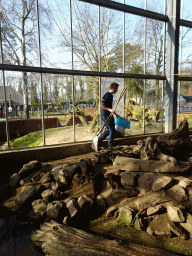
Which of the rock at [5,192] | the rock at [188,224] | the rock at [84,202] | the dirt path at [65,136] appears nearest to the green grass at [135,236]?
the rock at [188,224]

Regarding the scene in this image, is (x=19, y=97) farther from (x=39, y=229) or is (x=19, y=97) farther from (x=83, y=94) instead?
(x=39, y=229)

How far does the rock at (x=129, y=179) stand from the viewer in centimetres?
378

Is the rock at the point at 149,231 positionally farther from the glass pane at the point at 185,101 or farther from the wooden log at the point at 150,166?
the glass pane at the point at 185,101

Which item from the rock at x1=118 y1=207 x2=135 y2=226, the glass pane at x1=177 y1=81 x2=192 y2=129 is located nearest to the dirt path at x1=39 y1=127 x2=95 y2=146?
the rock at x1=118 y1=207 x2=135 y2=226

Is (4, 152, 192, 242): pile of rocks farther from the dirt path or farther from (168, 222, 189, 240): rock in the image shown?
the dirt path

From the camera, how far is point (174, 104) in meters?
8.05

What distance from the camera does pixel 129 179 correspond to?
3.84 metres

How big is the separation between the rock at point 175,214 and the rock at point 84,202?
1.28 metres

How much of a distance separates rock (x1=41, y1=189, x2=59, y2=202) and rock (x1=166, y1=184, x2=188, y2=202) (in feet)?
6.60

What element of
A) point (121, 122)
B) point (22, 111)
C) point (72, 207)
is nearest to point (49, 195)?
point (72, 207)

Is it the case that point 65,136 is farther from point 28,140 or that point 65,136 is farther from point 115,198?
point 115,198

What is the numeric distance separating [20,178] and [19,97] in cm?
215

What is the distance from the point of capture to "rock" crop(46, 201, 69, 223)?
11.4ft

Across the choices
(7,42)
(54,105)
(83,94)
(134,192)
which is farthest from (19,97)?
(134,192)
